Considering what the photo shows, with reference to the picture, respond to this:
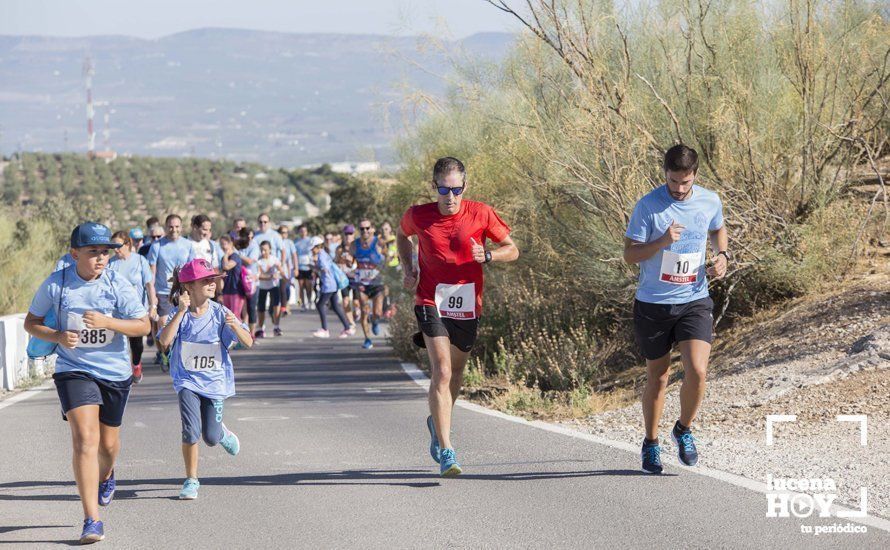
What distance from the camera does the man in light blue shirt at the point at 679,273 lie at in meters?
8.43

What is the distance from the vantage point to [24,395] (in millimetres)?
15633

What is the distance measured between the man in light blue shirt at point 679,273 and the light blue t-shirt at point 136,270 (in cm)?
780

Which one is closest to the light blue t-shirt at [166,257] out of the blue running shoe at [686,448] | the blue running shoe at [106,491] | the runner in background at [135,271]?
the runner in background at [135,271]

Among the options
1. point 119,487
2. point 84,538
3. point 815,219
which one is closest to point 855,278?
point 815,219

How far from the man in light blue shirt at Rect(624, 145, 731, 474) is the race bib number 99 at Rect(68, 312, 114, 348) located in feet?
10.2

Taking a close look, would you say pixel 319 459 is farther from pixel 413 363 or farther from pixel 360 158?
pixel 360 158

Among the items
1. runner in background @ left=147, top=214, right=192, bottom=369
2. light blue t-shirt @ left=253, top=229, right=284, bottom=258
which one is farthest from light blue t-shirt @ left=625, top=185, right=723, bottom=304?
light blue t-shirt @ left=253, top=229, right=284, bottom=258

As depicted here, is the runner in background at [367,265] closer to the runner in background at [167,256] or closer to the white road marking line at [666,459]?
the runner in background at [167,256]

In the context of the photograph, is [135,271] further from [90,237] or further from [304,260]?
[304,260]

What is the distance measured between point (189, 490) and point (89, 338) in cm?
140

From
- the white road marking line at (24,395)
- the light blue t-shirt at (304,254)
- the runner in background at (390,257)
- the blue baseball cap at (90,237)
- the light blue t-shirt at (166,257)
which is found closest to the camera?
the blue baseball cap at (90,237)

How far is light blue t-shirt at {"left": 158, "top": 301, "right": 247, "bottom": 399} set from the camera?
8.60m

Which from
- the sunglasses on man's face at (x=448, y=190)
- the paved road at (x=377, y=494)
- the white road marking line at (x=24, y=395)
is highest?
the sunglasses on man's face at (x=448, y=190)

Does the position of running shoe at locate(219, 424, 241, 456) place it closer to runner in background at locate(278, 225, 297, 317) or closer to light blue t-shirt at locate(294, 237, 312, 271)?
runner in background at locate(278, 225, 297, 317)
